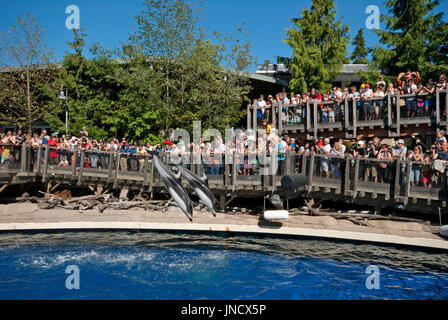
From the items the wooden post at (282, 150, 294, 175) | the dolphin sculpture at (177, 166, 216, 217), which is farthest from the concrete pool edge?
the dolphin sculpture at (177, 166, 216, 217)

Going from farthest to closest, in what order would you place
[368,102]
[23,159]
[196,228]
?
[23,159], [368,102], [196,228]

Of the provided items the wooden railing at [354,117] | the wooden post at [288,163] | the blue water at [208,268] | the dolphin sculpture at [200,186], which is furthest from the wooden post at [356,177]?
the dolphin sculpture at [200,186]

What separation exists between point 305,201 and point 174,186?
288 inches

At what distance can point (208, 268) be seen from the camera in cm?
1123

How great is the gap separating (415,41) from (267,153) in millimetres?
14348

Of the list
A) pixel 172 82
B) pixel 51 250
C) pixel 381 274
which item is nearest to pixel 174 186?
pixel 51 250

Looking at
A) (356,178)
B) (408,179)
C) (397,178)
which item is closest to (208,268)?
(356,178)

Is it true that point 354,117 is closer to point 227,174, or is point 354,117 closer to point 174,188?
point 227,174

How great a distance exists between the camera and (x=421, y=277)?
409 inches

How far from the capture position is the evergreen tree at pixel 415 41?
21.4m

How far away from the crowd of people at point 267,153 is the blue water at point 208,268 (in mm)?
2807

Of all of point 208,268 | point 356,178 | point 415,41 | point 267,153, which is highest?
point 415,41

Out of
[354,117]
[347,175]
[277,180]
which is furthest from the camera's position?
[354,117]

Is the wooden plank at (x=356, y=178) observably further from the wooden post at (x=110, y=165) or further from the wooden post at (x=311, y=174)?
the wooden post at (x=110, y=165)
